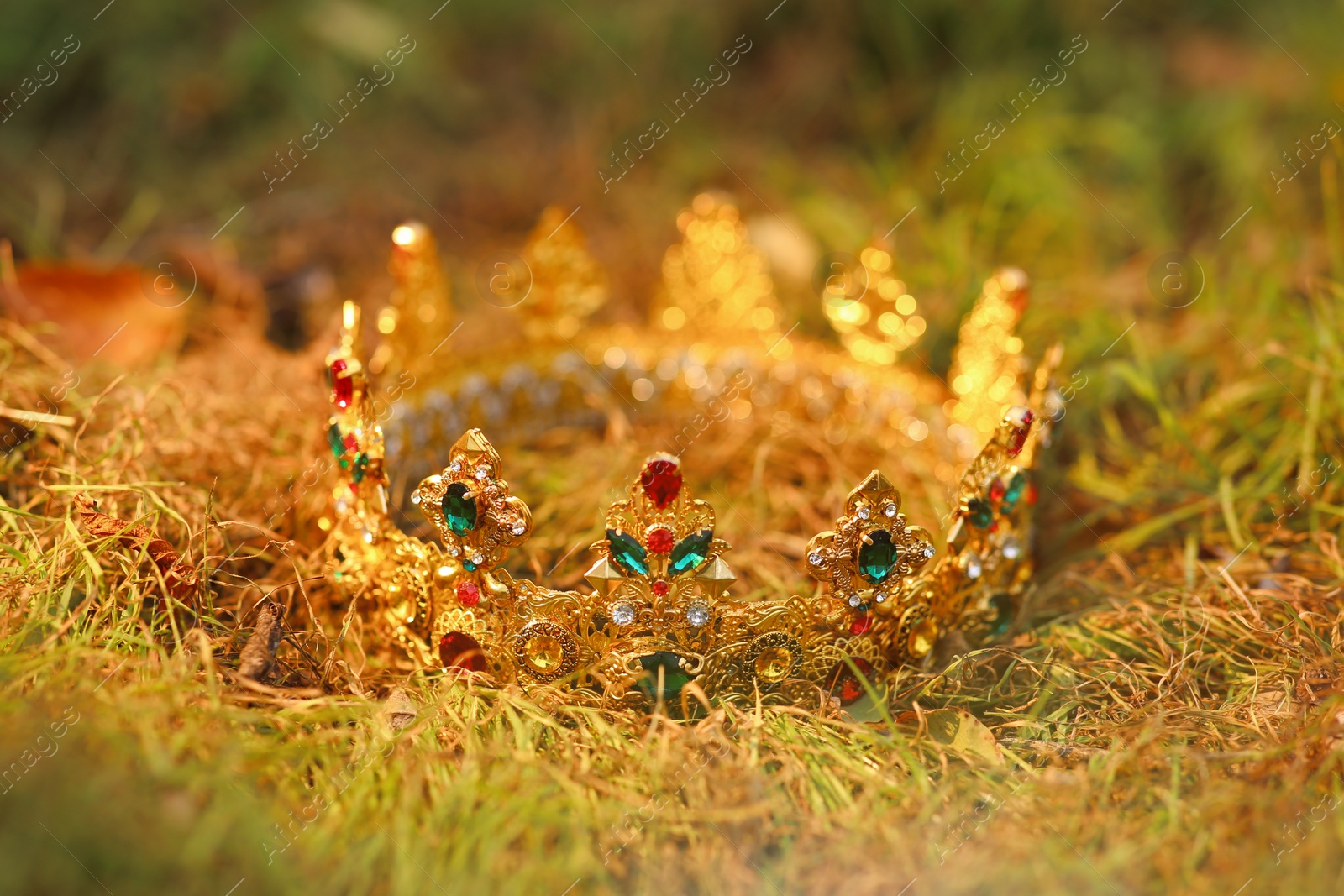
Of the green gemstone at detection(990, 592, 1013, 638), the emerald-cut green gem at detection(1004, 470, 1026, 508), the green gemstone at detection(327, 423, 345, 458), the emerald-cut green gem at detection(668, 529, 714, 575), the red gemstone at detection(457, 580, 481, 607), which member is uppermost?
the green gemstone at detection(327, 423, 345, 458)

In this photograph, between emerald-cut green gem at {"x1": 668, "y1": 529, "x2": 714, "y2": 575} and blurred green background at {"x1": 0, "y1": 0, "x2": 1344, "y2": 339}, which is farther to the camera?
blurred green background at {"x1": 0, "y1": 0, "x2": 1344, "y2": 339}

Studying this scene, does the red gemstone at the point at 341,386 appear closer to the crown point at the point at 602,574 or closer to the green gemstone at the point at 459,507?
the green gemstone at the point at 459,507

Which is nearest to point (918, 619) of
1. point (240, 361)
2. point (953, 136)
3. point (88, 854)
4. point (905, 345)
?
point (905, 345)

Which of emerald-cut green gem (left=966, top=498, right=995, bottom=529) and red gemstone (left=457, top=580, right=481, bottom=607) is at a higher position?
red gemstone (left=457, top=580, right=481, bottom=607)

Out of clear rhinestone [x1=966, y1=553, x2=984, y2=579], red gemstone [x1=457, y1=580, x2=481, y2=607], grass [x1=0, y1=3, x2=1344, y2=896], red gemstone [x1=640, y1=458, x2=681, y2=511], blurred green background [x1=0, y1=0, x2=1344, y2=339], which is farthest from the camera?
blurred green background [x1=0, y1=0, x2=1344, y2=339]

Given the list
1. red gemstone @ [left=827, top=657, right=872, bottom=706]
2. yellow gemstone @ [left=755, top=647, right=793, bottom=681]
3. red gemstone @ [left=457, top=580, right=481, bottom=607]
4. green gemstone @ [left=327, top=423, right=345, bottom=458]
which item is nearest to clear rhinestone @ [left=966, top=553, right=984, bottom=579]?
red gemstone @ [left=827, top=657, right=872, bottom=706]

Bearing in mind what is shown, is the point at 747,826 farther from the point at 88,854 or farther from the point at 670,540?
the point at 88,854

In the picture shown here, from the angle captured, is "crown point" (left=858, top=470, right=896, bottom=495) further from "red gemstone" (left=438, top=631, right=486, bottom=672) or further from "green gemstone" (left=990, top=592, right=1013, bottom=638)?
"red gemstone" (left=438, top=631, right=486, bottom=672)


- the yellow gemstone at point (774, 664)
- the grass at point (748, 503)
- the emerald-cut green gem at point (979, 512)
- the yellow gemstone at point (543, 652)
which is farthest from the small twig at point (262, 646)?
the emerald-cut green gem at point (979, 512)
